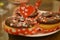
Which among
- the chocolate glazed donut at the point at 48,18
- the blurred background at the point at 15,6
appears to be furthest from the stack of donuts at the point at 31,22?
the blurred background at the point at 15,6

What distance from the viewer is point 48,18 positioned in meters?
0.97

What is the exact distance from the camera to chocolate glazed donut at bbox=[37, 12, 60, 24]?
3.11 feet

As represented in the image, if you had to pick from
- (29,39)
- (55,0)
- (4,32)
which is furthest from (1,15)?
(55,0)

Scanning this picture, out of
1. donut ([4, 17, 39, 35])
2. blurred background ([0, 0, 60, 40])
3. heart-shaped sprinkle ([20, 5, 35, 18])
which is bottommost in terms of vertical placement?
donut ([4, 17, 39, 35])

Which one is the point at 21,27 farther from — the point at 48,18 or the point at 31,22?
the point at 48,18

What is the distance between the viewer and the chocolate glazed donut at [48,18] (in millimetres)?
949

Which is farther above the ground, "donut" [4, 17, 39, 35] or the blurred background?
the blurred background

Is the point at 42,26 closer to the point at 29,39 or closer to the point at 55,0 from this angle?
the point at 29,39

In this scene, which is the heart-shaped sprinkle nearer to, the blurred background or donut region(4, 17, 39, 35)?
donut region(4, 17, 39, 35)

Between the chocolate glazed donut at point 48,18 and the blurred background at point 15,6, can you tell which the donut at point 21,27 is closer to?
the chocolate glazed donut at point 48,18

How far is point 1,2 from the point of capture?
146cm

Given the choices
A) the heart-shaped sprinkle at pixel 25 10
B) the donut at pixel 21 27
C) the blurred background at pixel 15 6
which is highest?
the heart-shaped sprinkle at pixel 25 10

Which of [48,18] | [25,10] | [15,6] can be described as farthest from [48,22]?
[15,6]

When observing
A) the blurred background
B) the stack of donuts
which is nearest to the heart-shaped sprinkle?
the stack of donuts
